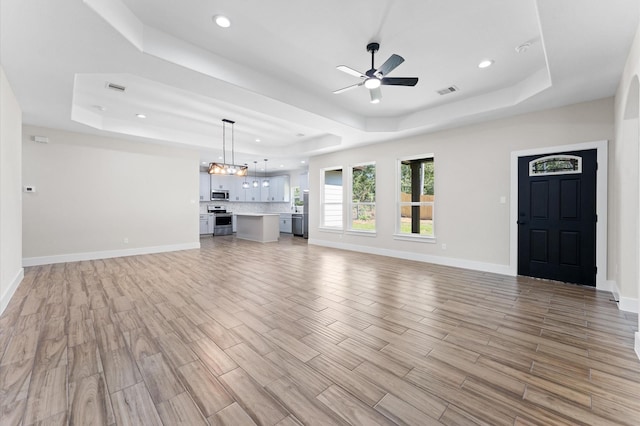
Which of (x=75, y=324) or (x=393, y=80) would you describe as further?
(x=393, y=80)

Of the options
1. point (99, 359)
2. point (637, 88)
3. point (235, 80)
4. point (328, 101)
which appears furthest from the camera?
point (328, 101)

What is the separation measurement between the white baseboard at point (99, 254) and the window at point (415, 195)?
5.68m

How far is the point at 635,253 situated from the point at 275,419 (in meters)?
4.22

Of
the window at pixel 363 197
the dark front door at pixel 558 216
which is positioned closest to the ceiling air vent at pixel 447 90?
the dark front door at pixel 558 216

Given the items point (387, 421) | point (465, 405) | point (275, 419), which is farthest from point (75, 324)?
point (465, 405)

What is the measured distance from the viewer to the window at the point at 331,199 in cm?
822

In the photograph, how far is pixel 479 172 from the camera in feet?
16.3

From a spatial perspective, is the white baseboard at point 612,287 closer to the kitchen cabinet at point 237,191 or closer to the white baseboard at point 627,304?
the white baseboard at point 627,304

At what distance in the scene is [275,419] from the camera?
148 cm

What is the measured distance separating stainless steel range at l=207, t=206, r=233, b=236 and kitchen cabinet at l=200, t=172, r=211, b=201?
0.57 meters

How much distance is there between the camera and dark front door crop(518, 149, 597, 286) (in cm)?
393

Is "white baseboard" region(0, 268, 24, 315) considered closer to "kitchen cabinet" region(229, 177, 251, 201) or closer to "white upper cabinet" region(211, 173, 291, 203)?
"white upper cabinet" region(211, 173, 291, 203)

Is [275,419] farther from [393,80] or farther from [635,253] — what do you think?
[635,253]

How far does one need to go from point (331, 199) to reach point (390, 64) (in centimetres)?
599
